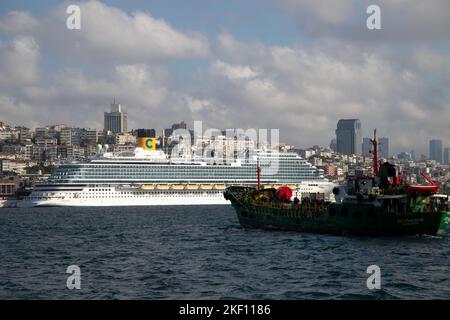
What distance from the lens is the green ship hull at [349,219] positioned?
150 ft

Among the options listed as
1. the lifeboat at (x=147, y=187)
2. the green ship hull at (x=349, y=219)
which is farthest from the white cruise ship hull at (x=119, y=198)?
the green ship hull at (x=349, y=219)

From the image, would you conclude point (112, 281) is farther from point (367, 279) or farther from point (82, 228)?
point (82, 228)

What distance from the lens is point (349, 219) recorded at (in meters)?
48.7

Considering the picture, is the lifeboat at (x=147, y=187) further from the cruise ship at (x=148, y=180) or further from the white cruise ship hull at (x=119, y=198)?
the white cruise ship hull at (x=119, y=198)

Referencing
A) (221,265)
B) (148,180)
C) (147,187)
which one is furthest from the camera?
(148,180)

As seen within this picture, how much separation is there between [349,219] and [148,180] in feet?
255

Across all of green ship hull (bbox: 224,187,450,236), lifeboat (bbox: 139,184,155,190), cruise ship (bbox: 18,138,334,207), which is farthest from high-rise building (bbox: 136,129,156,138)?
green ship hull (bbox: 224,187,450,236)

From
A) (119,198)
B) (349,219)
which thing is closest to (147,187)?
(119,198)

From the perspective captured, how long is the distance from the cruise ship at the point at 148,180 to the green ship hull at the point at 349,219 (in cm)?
5447

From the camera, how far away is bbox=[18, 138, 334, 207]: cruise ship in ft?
384

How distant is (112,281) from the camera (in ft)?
96.1

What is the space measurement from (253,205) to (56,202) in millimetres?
62609

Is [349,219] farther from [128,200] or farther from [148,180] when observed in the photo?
[148,180]
